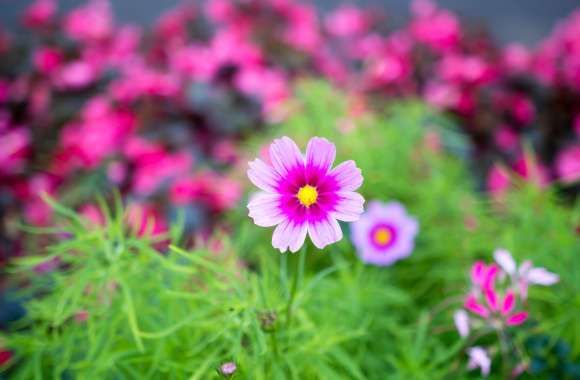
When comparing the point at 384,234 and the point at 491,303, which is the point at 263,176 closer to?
the point at 491,303

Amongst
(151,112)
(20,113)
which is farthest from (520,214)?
(20,113)

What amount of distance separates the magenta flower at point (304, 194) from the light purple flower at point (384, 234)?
1.44ft

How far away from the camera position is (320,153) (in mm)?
476

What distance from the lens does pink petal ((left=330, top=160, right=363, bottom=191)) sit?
0.46 m

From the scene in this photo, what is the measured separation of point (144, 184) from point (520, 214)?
37.3 inches

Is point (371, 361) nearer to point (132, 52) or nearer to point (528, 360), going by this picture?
point (528, 360)

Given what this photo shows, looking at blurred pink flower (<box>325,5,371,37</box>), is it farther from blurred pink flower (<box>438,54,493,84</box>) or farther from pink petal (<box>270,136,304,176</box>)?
pink petal (<box>270,136,304,176</box>)

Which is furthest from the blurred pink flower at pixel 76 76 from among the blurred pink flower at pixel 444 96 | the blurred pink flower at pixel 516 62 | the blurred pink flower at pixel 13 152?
the blurred pink flower at pixel 516 62

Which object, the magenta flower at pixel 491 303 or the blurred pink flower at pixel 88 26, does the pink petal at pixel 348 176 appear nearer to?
the magenta flower at pixel 491 303

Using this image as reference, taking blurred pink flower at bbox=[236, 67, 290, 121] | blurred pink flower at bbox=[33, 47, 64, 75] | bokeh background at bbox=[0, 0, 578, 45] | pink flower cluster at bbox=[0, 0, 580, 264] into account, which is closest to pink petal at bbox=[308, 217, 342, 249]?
pink flower cluster at bbox=[0, 0, 580, 264]

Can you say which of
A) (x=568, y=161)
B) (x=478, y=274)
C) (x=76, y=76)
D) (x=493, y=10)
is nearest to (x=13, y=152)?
(x=76, y=76)

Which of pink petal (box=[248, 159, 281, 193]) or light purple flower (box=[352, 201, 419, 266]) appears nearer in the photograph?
pink petal (box=[248, 159, 281, 193])

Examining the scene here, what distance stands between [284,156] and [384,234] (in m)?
0.53

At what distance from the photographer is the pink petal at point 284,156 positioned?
18.4 inches
